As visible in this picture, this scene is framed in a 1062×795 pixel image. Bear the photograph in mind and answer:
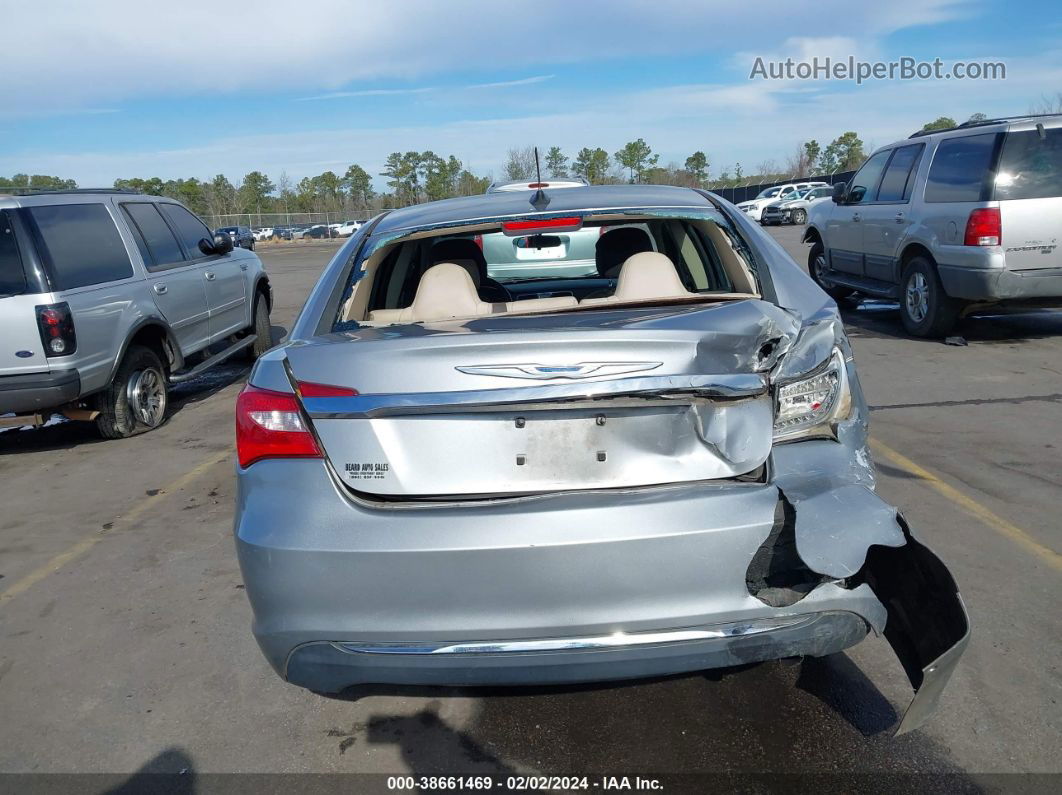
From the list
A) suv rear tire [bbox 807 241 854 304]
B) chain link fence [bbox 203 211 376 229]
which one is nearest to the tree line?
chain link fence [bbox 203 211 376 229]

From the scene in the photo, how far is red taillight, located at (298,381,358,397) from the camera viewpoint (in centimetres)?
250

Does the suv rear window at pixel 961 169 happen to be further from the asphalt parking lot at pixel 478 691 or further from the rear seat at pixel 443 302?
the rear seat at pixel 443 302

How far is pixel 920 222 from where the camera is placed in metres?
8.88

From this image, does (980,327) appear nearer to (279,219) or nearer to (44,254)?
(44,254)

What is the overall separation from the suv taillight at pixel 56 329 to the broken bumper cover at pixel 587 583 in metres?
4.65

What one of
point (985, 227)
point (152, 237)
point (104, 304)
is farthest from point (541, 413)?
point (985, 227)

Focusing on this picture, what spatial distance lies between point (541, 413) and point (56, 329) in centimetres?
515

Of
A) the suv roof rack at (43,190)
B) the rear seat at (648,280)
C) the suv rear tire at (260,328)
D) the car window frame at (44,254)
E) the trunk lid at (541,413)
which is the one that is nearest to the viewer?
the trunk lid at (541,413)

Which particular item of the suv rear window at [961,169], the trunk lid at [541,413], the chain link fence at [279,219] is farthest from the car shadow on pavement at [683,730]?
the chain link fence at [279,219]

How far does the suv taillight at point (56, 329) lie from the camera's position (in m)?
6.27

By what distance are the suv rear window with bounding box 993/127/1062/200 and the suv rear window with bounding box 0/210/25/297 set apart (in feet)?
26.0

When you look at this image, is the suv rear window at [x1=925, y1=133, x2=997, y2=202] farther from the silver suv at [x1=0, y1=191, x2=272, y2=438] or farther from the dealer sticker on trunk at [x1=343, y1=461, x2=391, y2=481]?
the dealer sticker on trunk at [x1=343, y1=461, x2=391, y2=481]

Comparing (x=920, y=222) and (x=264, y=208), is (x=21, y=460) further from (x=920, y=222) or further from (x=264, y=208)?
(x=264, y=208)

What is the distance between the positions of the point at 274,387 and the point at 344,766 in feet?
3.97
